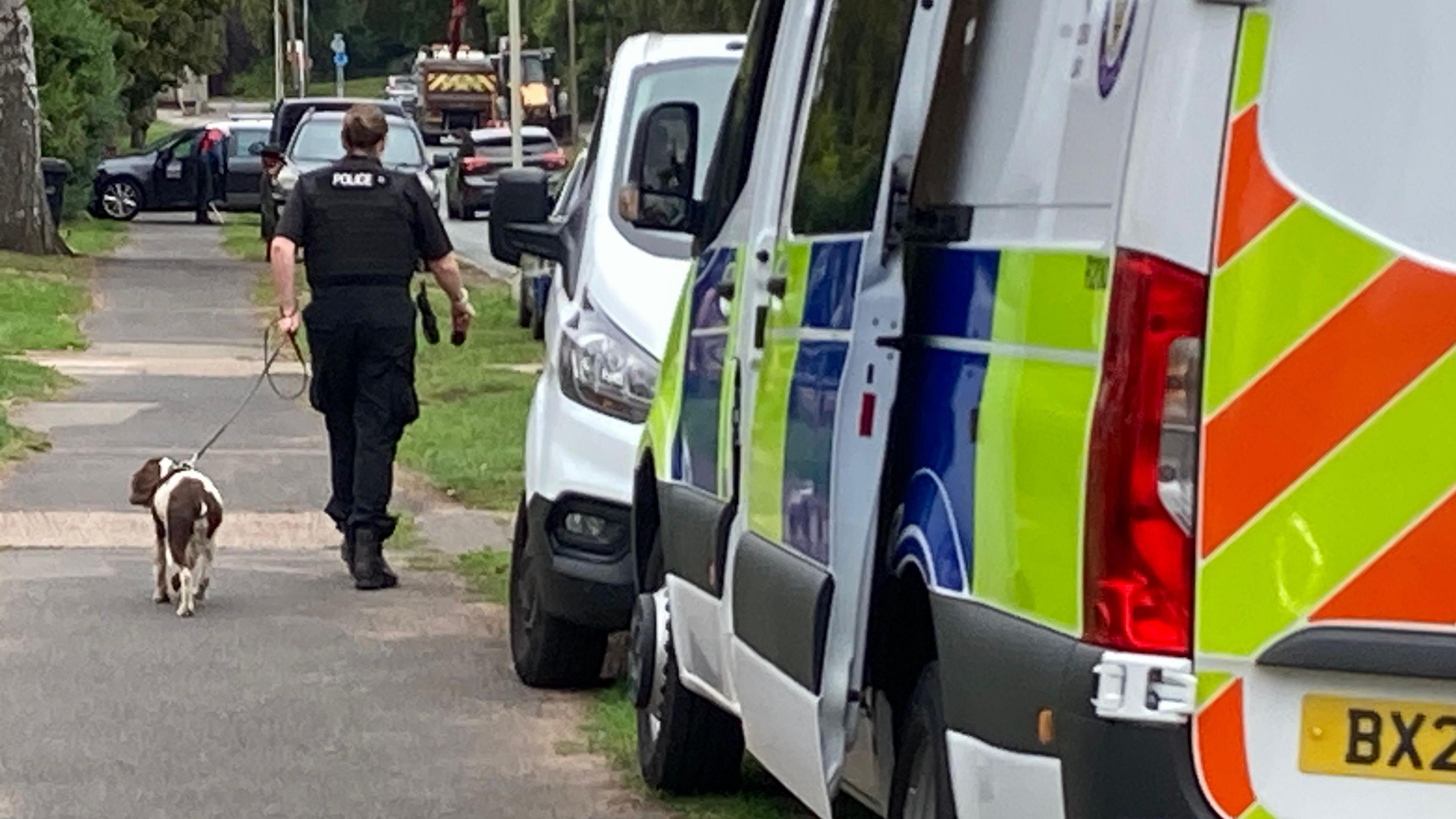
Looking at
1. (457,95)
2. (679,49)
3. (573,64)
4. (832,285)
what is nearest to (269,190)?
(679,49)

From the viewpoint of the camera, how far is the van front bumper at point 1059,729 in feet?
13.9

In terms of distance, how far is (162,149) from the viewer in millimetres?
45688

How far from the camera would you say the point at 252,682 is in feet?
32.6

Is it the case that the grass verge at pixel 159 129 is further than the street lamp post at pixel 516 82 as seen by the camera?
Yes

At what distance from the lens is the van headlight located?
9461 mm

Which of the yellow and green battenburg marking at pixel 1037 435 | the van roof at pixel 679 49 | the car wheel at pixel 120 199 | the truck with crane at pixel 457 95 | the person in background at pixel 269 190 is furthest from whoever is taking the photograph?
the truck with crane at pixel 457 95

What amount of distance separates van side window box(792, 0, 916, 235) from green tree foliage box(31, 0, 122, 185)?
35264 mm

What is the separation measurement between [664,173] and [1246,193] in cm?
502

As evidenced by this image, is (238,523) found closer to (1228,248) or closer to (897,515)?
(897,515)

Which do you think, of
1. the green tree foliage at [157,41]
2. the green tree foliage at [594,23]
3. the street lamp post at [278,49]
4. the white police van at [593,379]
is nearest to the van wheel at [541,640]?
the white police van at [593,379]

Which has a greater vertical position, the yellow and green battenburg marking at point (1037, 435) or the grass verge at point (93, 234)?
the yellow and green battenburg marking at point (1037, 435)

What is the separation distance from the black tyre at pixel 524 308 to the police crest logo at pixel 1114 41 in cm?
2159

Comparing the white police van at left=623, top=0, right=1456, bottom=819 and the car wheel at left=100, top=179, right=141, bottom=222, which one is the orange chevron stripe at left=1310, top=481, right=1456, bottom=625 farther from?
the car wheel at left=100, top=179, right=141, bottom=222

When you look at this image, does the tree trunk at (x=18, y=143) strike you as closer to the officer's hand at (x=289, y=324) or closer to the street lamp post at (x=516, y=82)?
the street lamp post at (x=516, y=82)
